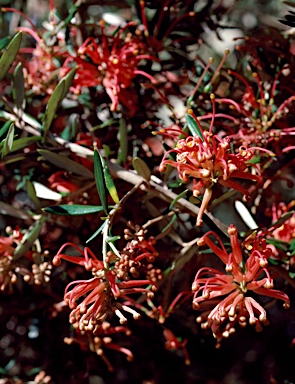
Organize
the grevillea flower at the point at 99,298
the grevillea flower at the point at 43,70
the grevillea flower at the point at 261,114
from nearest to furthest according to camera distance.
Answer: the grevillea flower at the point at 99,298
the grevillea flower at the point at 261,114
the grevillea flower at the point at 43,70

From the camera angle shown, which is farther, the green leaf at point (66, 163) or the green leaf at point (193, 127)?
the green leaf at point (66, 163)

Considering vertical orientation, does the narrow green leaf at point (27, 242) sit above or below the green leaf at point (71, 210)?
below

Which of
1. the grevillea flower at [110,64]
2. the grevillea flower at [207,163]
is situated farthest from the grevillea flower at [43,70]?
the grevillea flower at [207,163]

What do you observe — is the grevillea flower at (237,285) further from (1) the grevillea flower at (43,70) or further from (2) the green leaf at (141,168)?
(1) the grevillea flower at (43,70)

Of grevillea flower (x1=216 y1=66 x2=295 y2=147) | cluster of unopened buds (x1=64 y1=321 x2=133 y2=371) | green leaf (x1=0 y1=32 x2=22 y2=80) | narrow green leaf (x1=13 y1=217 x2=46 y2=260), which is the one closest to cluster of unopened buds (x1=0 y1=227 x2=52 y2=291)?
narrow green leaf (x1=13 y1=217 x2=46 y2=260)

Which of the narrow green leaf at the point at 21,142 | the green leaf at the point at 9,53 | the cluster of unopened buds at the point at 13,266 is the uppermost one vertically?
the green leaf at the point at 9,53

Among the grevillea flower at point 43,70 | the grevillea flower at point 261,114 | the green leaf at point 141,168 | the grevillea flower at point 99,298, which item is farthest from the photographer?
the grevillea flower at point 43,70

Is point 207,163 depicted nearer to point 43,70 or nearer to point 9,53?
point 9,53
